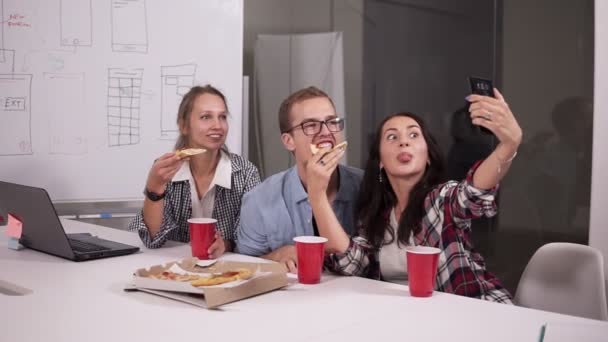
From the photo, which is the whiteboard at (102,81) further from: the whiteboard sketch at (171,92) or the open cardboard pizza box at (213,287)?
the open cardboard pizza box at (213,287)

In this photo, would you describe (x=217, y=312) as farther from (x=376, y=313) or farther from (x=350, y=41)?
(x=350, y=41)

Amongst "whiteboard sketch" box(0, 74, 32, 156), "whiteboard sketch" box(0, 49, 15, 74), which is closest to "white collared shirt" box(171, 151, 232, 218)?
"whiteboard sketch" box(0, 74, 32, 156)

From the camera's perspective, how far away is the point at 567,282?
186 centimetres

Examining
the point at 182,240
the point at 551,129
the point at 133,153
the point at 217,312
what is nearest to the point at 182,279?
the point at 217,312

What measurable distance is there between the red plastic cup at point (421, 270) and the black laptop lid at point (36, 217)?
42.3 inches

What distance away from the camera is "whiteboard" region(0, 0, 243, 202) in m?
3.01

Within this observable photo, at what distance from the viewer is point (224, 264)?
1.74m

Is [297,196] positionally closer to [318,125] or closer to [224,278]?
[318,125]

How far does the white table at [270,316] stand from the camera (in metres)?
1.26

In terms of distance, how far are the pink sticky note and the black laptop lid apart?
1 cm

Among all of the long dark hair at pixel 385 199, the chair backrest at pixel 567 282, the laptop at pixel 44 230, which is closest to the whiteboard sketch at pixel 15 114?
the laptop at pixel 44 230

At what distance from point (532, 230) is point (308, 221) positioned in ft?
4.98

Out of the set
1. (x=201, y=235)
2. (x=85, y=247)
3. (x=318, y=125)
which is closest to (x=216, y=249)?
(x=201, y=235)

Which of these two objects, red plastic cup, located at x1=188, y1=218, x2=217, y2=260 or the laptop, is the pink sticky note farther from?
red plastic cup, located at x1=188, y1=218, x2=217, y2=260
